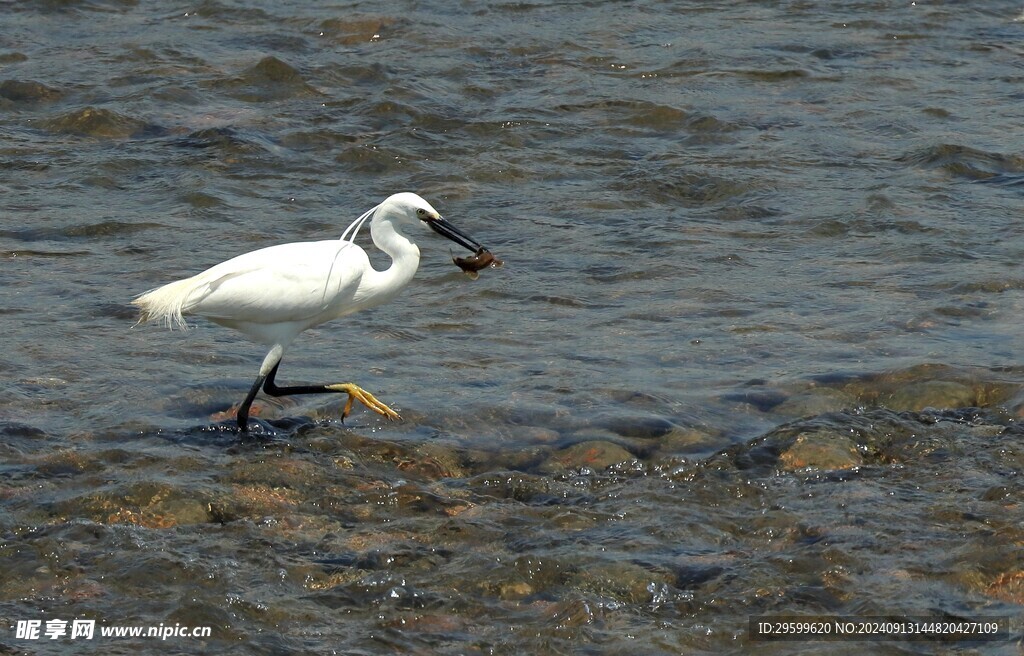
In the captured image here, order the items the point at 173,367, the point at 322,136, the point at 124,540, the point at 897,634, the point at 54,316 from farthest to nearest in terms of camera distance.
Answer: the point at 322,136
the point at 54,316
the point at 173,367
the point at 124,540
the point at 897,634

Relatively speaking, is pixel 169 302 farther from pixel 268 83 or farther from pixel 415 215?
pixel 268 83

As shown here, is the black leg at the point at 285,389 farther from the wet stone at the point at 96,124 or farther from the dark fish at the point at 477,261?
the wet stone at the point at 96,124

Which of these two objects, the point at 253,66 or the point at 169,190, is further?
the point at 253,66

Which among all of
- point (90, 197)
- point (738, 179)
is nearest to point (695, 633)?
point (738, 179)

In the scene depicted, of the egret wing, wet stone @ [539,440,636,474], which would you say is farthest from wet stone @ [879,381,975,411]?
the egret wing

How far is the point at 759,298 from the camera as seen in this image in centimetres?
847

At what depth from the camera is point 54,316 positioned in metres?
8.11

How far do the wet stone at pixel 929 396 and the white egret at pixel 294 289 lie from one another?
6.89 feet

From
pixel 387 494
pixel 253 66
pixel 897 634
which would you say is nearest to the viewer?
pixel 897 634

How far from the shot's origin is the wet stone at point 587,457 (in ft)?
21.1

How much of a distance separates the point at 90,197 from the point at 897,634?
6821mm

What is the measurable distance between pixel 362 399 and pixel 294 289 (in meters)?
0.59

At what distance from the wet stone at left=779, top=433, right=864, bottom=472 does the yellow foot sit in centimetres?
182

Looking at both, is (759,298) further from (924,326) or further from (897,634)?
(897,634)
